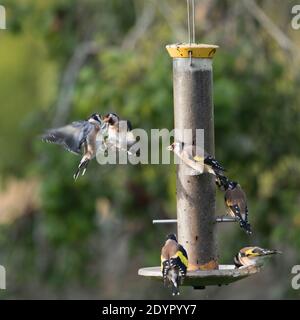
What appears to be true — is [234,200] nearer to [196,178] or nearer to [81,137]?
[196,178]

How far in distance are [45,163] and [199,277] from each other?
435 cm

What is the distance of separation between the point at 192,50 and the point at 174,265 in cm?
123

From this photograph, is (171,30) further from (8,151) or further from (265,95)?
(8,151)

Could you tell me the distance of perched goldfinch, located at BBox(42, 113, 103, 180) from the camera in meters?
6.61

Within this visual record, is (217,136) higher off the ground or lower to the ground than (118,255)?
higher

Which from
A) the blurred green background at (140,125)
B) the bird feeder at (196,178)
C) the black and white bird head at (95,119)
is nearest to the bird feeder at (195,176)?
the bird feeder at (196,178)

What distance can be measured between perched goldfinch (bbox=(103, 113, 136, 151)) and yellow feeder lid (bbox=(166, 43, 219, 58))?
500mm

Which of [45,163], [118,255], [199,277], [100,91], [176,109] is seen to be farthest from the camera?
[118,255]

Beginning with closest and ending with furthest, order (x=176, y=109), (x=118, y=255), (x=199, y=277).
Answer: (x=199, y=277) → (x=176, y=109) → (x=118, y=255)

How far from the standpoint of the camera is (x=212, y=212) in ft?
22.4

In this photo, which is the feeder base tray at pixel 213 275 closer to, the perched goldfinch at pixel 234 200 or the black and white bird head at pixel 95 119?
the perched goldfinch at pixel 234 200

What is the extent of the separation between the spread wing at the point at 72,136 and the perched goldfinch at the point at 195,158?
19.1 inches

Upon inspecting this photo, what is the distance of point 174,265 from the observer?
20.3 feet
